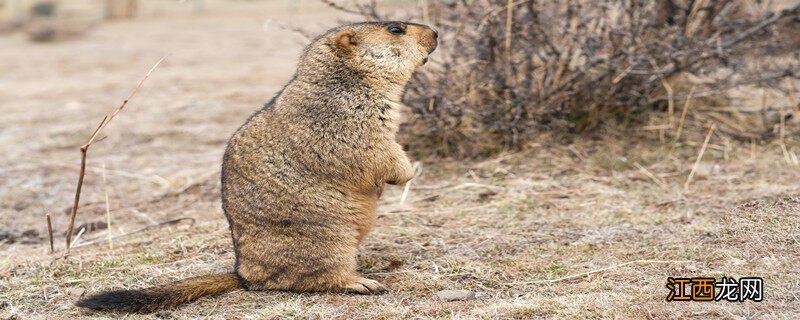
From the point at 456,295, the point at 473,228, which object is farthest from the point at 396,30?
the point at 473,228

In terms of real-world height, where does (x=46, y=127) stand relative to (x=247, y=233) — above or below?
below

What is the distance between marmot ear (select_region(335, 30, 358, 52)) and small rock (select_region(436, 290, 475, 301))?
1.19 meters

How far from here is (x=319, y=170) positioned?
3.91 meters

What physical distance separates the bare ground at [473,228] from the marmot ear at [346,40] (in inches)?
42.4

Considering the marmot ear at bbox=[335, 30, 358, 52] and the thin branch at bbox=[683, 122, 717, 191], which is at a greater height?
the marmot ear at bbox=[335, 30, 358, 52]

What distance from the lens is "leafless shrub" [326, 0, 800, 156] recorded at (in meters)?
6.04

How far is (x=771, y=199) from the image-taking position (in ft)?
16.0

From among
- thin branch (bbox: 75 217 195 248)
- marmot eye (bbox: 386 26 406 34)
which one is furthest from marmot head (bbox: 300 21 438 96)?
thin branch (bbox: 75 217 195 248)

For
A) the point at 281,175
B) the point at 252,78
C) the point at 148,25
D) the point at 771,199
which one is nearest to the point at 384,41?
the point at 281,175

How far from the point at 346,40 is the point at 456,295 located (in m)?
1.26

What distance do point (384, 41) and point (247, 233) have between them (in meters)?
1.08

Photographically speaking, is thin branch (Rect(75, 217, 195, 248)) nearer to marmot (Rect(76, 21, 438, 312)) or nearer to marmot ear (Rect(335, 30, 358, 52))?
marmot (Rect(76, 21, 438, 312))

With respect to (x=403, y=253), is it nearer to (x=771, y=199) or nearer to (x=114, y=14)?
(x=771, y=199)

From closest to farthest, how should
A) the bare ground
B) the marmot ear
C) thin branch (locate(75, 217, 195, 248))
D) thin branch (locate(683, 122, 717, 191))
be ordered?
1. the bare ground
2. the marmot ear
3. thin branch (locate(75, 217, 195, 248))
4. thin branch (locate(683, 122, 717, 191))
